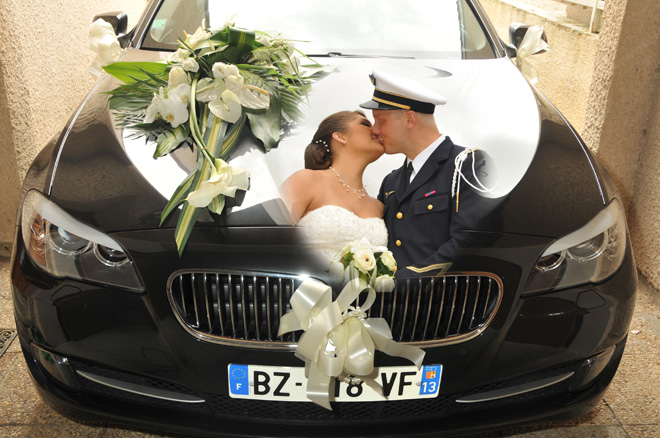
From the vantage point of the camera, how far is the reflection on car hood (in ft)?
5.66

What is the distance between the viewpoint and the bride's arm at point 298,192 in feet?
5.34

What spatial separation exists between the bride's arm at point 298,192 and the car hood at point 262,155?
18 millimetres

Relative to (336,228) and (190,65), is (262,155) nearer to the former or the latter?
(336,228)

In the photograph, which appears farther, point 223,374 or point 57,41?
point 57,41

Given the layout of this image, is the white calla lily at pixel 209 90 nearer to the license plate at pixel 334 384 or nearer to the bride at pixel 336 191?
the bride at pixel 336 191

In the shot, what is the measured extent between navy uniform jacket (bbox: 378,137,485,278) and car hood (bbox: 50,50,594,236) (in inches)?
2.1

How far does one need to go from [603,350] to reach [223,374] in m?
1.00

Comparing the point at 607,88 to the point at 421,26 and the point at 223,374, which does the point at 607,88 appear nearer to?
the point at 421,26

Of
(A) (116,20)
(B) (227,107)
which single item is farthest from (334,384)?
(A) (116,20)

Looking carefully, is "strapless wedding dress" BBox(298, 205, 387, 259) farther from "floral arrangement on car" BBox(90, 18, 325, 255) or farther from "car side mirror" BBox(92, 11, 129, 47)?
"car side mirror" BBox(92, 11, 129, 47)

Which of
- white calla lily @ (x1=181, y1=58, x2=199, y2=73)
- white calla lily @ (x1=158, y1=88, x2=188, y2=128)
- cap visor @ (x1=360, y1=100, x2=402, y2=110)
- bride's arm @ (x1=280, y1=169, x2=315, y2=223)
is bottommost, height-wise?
bride's arm @ (x1=280, y1=169, x2=315, y2=223)

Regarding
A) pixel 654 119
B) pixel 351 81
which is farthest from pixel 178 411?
pixel 654 119

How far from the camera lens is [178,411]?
5.67ft

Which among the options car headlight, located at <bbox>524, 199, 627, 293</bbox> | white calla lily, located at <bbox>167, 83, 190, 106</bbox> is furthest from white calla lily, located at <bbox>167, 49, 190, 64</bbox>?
car headlight, located at <bbox>524, 199, 627, 293</bbox>
